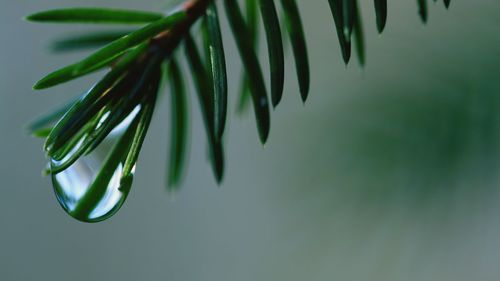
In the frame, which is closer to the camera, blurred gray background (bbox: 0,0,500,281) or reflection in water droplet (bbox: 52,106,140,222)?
reflection in water droplet (bbox: 52,106,140,222)

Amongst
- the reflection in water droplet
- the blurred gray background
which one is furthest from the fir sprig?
the blurred gray background

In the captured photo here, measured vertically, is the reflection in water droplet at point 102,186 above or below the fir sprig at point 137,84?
below

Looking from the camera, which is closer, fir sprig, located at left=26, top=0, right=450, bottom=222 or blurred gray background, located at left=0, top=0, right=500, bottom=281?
fir sprig, located at left=26, top=0, right=450, bottom=222

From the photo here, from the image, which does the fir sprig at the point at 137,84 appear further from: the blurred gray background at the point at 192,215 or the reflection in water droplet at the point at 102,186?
the blurred gray background at the point at 192,215

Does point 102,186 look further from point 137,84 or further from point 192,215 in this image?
point 192,215

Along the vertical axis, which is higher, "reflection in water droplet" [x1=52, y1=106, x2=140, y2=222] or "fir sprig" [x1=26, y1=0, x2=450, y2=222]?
"fir sprig" [x1=26, y1=0, x2=450, y2=222]

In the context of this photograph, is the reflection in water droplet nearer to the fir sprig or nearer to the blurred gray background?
the fir sprig

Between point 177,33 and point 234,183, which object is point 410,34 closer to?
point 177,33

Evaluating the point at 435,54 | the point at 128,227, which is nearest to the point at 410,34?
the point at 435,54

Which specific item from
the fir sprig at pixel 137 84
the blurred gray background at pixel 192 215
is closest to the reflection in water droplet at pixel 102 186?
the fir sprig at pixel 137 84
